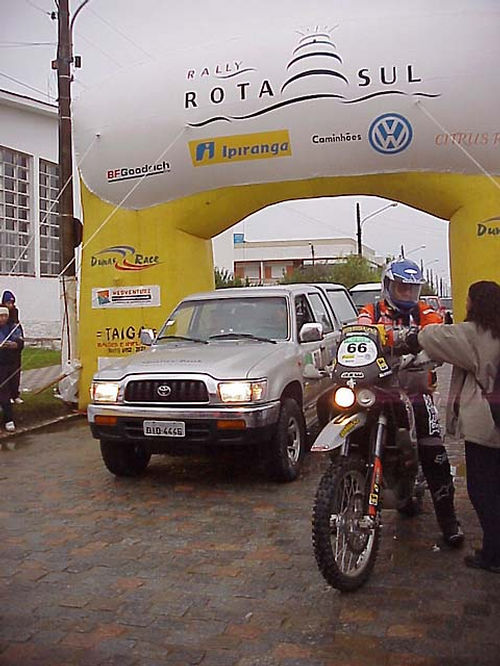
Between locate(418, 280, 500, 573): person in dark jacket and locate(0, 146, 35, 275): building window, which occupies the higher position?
locate(0, 146, 35, 275): building window

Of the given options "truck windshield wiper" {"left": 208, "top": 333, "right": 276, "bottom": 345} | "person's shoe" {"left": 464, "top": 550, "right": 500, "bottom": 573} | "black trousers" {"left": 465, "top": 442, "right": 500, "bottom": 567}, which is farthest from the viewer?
"truck windshield wiper" {"left": 208, "top": 333, "right": 276, "bottom": 345}

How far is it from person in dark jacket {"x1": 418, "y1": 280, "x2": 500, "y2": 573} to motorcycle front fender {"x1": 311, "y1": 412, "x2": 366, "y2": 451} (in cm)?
53

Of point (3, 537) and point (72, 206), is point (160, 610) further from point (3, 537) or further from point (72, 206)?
point (72, 206)

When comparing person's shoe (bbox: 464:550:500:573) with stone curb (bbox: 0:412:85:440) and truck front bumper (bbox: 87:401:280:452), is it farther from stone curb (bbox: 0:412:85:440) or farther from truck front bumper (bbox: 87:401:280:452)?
stone curb (bbox: 0:412:85:440)

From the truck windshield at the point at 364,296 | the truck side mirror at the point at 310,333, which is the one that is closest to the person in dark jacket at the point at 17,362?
the truck side mirror at the point at 310,333

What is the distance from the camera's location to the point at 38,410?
34.6 ft

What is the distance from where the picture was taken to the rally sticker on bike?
4.10m

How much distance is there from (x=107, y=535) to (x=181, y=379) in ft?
4.83

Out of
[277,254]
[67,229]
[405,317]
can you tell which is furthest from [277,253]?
[405,317]

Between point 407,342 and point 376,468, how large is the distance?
708 millimetres

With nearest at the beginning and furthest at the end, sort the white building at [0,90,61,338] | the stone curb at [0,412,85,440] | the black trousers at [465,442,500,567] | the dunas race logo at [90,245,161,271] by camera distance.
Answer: the black trousers at [465,442,500,567], the stone curb at [0,412,85,440], the dunas race logo at [90,245,161,271], the white building at [0,90,61,338]

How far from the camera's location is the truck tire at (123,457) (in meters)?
6.71

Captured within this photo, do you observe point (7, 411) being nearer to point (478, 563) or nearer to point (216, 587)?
point (216, 587)

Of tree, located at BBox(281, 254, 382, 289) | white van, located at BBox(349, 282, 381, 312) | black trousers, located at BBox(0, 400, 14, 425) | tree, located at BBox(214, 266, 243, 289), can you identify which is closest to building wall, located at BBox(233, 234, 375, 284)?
tree, located at BBox(214, 266, 243, 289)
